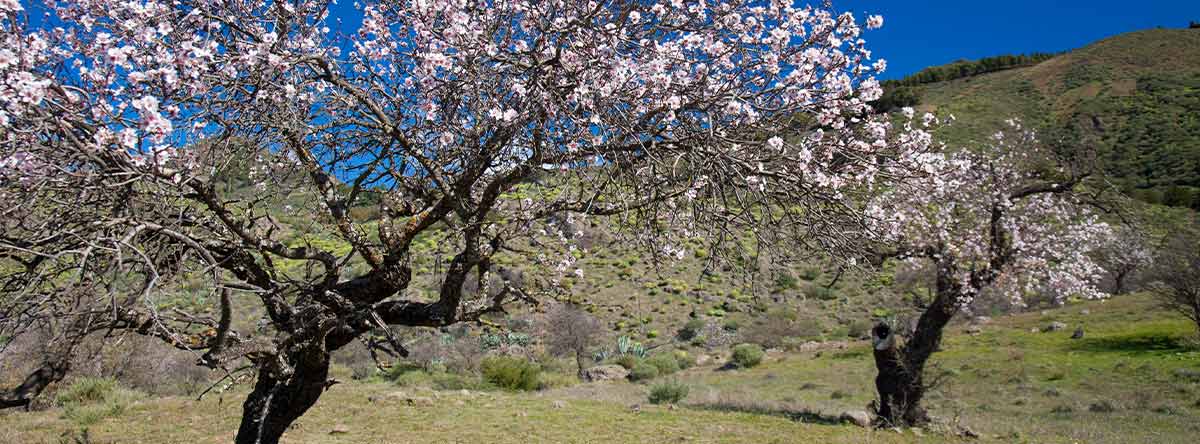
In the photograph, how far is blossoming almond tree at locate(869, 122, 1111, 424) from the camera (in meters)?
12.3

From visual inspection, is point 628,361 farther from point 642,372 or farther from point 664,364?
point 642,372

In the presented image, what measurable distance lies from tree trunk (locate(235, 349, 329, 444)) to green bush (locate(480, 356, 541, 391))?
1103cm

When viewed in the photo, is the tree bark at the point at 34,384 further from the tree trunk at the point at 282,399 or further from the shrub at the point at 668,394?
the shrub at the point at 668,394

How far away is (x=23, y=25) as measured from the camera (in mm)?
4207

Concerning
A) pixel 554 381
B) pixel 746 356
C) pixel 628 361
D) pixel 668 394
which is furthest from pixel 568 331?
pixel 668 394

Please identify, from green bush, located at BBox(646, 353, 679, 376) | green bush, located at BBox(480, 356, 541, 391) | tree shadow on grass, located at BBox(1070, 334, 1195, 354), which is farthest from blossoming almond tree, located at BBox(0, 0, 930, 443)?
tree shadow on grass, located at BBox(1070, 334, 1195, 354)

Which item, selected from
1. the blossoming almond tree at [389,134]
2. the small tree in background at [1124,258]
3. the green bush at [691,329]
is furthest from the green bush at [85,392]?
the small tree in background at [1124,258]

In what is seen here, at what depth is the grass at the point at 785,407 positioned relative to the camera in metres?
10.0

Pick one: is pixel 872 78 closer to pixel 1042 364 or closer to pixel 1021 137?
pixel 1021 137

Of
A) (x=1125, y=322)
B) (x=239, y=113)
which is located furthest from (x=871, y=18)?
(x=1125, y=322)

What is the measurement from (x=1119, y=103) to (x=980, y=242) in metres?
52.0

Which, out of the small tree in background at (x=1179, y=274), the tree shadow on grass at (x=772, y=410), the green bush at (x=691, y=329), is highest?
the small tree in background at (x=1179, y=274)

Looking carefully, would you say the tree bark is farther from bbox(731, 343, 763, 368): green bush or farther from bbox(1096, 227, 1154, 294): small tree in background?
bbox(1096, 227, 1154, 294): small tree in background

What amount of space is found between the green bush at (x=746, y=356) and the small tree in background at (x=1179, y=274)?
12951 millimetres
